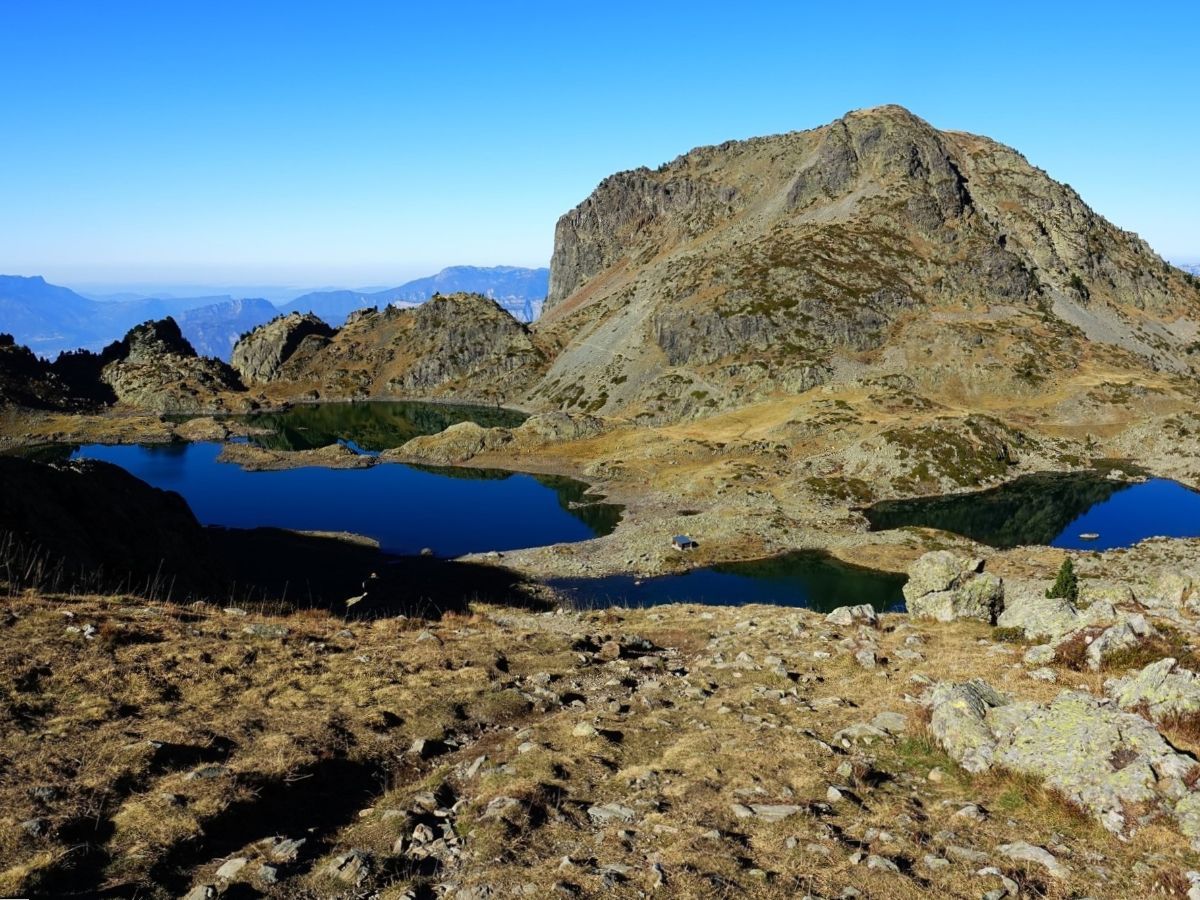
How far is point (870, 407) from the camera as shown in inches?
6969

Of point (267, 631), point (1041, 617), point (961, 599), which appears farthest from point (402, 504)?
point (1041, 617)

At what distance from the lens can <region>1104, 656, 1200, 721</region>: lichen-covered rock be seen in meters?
17.5

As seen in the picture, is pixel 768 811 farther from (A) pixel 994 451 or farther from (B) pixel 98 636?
(A) pixel 994 451

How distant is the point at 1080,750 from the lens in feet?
52.7

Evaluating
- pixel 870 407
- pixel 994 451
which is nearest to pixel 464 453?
pixel 870 407

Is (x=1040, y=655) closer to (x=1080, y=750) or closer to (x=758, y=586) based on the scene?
(x=1080, y=750)

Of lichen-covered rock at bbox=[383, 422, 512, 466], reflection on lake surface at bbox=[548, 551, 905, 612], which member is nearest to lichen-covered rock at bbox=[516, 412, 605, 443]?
lichen-covered rock at bbox=[383, 422, 512, 466]

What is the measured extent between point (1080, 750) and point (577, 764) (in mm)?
11925

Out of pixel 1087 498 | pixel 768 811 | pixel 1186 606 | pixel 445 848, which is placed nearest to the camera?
pixel 445 848

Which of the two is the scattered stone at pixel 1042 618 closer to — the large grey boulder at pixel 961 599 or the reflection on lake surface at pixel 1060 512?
the large grey boulder at pixel 961 599

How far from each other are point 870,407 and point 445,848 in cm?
17860

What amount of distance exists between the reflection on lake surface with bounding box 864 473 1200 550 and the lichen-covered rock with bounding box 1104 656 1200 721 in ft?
338

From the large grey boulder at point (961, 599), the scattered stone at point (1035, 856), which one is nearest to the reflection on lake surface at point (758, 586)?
the large grey boulder at point (961, 599)

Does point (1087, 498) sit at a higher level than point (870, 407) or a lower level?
lower
